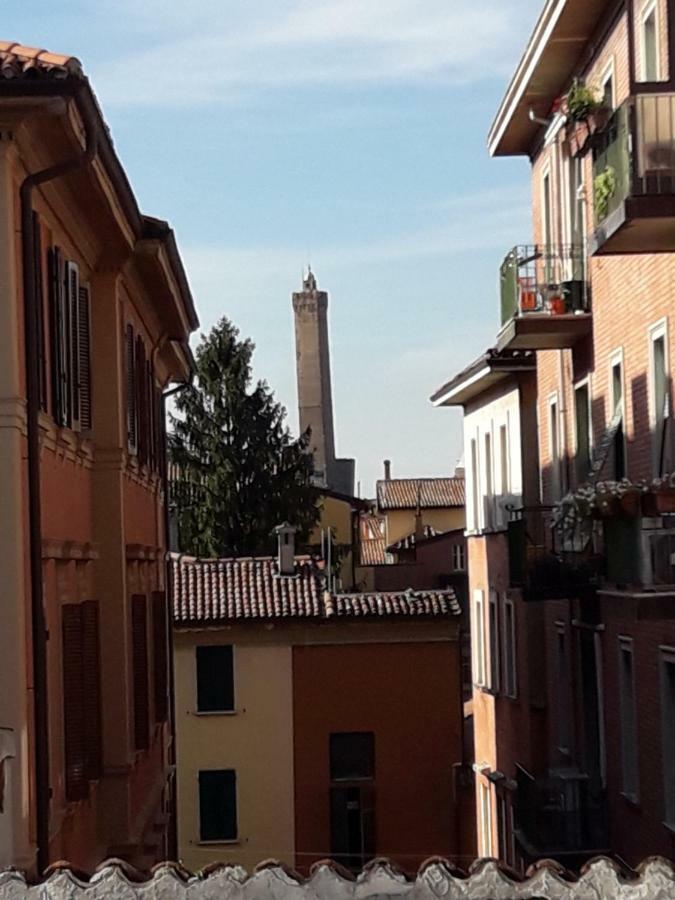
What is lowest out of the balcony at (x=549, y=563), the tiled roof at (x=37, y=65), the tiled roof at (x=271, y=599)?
the tiled roof at (x=271, y=599)

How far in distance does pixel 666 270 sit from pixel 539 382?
355 inches

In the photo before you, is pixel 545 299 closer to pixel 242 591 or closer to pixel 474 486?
pixel 474 486

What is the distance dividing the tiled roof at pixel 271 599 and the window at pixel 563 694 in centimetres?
1052

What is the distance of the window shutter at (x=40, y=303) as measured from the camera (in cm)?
1353

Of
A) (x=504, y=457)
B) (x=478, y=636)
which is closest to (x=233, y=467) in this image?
(x=478, y=636)

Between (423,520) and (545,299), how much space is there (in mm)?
69825

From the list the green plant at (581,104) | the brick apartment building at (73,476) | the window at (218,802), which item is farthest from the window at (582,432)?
the window at (218,802)

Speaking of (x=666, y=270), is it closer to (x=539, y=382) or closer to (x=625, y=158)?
(x=625, y=158)

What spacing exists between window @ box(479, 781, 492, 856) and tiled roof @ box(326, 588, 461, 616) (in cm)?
391

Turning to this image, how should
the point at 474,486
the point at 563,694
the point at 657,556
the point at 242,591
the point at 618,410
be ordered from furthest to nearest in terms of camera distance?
the point at 242,591, the point at 474,486, the point at 563,694, the point at 618,410, the point at 657,556

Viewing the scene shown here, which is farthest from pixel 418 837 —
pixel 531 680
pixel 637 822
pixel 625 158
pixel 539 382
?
Result: pixel 625 158

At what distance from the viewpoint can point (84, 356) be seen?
17062 mm

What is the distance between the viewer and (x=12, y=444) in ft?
42.0

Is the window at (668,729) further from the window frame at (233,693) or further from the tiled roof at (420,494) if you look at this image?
the tiled roof at (420,494)
